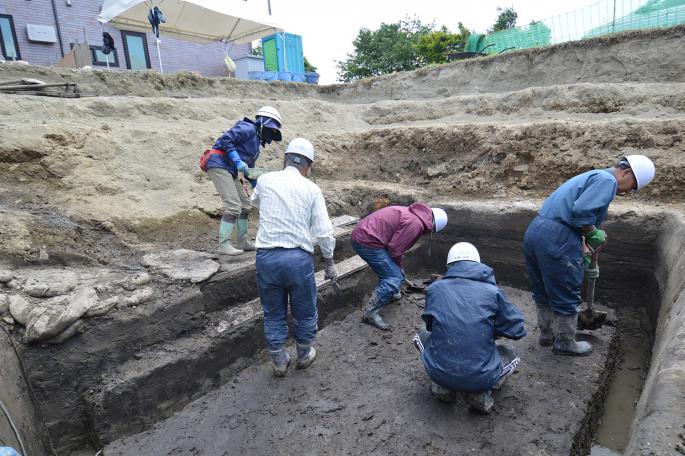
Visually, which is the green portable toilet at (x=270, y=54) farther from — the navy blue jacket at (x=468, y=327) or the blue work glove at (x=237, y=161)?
the navy blue jacket at (x=468, y=327)

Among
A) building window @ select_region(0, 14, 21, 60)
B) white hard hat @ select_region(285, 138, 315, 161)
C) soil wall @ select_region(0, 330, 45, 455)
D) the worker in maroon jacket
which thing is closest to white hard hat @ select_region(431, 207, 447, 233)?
the worker in maroon jacket

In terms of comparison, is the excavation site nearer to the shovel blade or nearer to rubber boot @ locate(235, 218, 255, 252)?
the shovel blade

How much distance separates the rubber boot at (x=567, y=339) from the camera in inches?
132

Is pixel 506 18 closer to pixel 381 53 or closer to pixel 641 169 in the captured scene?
pixel 381 53

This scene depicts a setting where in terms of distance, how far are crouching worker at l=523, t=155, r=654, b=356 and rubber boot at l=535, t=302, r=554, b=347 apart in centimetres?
22

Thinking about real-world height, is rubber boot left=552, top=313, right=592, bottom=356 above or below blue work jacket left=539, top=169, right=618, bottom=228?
below

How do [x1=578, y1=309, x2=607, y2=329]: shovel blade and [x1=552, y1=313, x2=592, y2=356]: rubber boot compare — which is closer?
[x1=552, y1=313, x2=592, y2=356]: rubber boot

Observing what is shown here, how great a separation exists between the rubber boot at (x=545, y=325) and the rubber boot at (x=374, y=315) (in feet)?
4.90

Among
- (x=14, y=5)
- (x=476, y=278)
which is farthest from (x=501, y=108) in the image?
(x=14, y=5)

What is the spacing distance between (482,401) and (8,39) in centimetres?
1510

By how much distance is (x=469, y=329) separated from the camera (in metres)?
2.59

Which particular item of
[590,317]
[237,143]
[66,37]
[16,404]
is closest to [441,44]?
[66,37]

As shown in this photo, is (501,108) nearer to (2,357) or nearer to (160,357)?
(160,357)

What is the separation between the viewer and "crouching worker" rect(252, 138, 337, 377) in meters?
3.14
